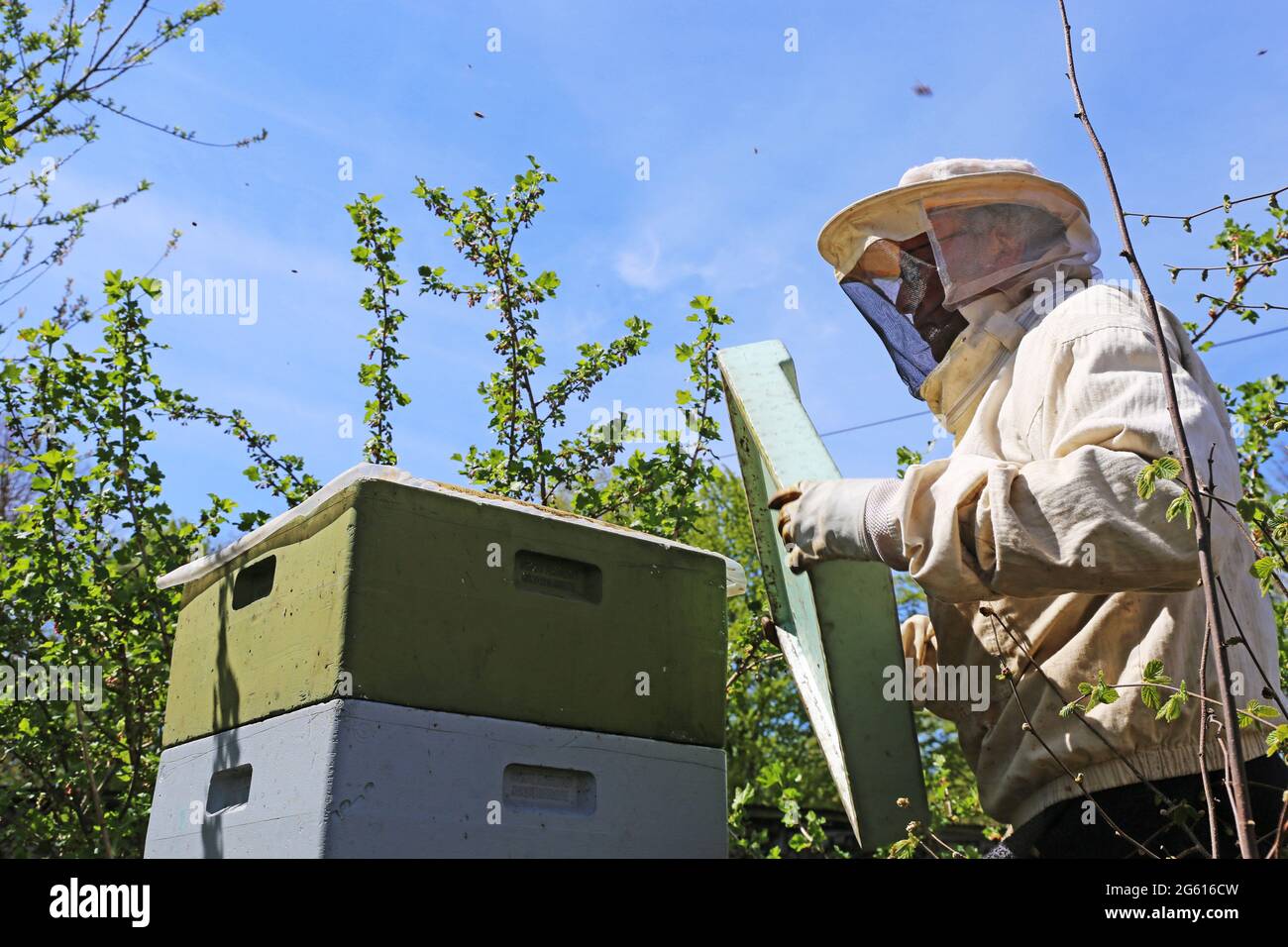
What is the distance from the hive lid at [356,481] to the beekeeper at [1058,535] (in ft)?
1.08

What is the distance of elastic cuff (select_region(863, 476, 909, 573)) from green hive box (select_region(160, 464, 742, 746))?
45 cm

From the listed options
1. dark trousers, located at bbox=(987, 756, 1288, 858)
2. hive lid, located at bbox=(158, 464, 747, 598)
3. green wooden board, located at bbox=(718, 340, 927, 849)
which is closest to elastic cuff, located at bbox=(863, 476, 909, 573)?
green wooden board, located at bbox=(718, 340, 927, 849)

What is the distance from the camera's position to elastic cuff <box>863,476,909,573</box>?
177 centimetres

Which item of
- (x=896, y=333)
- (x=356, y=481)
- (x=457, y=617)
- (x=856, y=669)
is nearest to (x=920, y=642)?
(x=856, y=669)

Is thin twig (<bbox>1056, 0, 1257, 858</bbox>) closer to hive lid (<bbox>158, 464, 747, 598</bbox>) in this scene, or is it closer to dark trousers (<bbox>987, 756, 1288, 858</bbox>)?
dark trousers (<bbox>987, 756, 1288, 858</bbox>)

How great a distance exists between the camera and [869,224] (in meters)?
2.45

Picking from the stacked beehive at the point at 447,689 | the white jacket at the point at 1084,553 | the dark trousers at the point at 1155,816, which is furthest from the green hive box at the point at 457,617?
the dark trousers at the point at 1155,816

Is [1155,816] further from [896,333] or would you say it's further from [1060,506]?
[896,333]

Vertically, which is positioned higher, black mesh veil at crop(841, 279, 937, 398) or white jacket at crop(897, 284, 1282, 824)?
black mesh veil at crop(841, 279, 937, 398)

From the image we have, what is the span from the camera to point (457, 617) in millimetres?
1844

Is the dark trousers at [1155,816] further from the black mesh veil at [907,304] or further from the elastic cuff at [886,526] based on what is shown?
the black mesh veil at [907,304]

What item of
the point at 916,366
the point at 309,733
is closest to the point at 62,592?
the point at 309,733

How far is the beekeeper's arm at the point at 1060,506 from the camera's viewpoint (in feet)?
5.08
